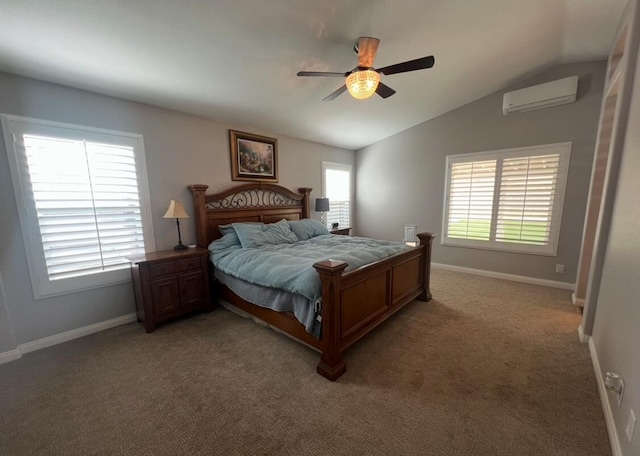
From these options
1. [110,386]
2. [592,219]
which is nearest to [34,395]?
[110,386]

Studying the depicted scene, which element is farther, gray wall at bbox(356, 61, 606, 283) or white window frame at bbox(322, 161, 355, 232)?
white window frame at bbox(322, 161, 355, 232)

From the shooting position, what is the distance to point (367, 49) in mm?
2066

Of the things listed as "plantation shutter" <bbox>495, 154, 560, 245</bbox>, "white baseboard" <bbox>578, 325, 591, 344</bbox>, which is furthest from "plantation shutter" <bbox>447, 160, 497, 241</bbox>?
"white baseboard" <bbox>578, 325, 591, 344</bbox>

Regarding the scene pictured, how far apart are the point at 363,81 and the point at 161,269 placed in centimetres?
275

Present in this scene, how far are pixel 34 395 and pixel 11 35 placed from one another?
2.59m

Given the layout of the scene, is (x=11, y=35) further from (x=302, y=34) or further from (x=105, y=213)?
(x=302, y=34)

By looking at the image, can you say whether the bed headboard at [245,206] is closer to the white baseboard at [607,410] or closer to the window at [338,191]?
the window at [338,191]

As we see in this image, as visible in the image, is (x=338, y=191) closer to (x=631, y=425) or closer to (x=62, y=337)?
(x=62, y=337)

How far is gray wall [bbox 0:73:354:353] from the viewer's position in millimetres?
2203

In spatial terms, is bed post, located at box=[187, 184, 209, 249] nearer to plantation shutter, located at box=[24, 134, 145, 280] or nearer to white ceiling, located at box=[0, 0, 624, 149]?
plantation shutter, located at box=[24, 134, 145, 280]

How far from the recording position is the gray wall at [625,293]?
4.22ft

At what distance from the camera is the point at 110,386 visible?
75.1 inches

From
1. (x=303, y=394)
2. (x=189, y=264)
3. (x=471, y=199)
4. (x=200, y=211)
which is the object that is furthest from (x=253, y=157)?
(x=471, y=199)

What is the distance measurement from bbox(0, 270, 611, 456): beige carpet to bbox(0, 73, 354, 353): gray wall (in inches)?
A: 11.8
